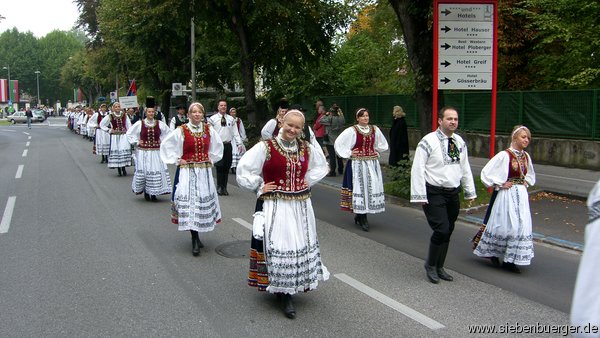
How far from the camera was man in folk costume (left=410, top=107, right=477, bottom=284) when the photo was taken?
6.22 metres

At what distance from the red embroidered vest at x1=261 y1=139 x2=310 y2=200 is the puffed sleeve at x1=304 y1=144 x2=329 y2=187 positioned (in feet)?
0.66

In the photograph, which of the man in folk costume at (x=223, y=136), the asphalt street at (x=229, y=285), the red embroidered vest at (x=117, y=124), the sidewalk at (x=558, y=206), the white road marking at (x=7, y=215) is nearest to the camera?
the asphalt street at (x=229, y=285)

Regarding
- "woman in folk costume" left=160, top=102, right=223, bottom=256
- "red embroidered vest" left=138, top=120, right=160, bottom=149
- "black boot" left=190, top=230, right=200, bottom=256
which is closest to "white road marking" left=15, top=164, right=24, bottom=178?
"red embroidered vest" left=138, top=120, right=160, bottom=149

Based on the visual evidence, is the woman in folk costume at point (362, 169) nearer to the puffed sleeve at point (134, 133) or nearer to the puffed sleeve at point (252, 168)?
→ the puffed sleeve at point (252, 168)

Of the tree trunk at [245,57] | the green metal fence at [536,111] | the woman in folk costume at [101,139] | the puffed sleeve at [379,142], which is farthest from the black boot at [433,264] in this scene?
the tree trunk at [245,57]

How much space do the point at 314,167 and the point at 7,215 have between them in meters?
7.21

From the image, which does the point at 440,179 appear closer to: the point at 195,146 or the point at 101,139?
the point at 195,146

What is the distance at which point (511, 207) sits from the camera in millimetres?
A: 6691

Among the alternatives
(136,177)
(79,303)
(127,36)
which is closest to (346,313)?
(79,303)

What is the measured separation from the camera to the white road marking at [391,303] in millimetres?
5024

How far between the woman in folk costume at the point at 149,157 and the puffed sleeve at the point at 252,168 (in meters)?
6.72

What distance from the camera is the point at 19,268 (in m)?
6.81

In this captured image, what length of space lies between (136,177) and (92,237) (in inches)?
137

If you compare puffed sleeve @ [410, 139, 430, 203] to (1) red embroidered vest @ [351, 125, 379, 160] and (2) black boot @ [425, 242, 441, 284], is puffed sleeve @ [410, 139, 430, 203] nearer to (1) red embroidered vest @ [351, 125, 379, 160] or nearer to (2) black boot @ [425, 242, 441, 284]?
(2) black boot @ [425, 242, 441, 284]
